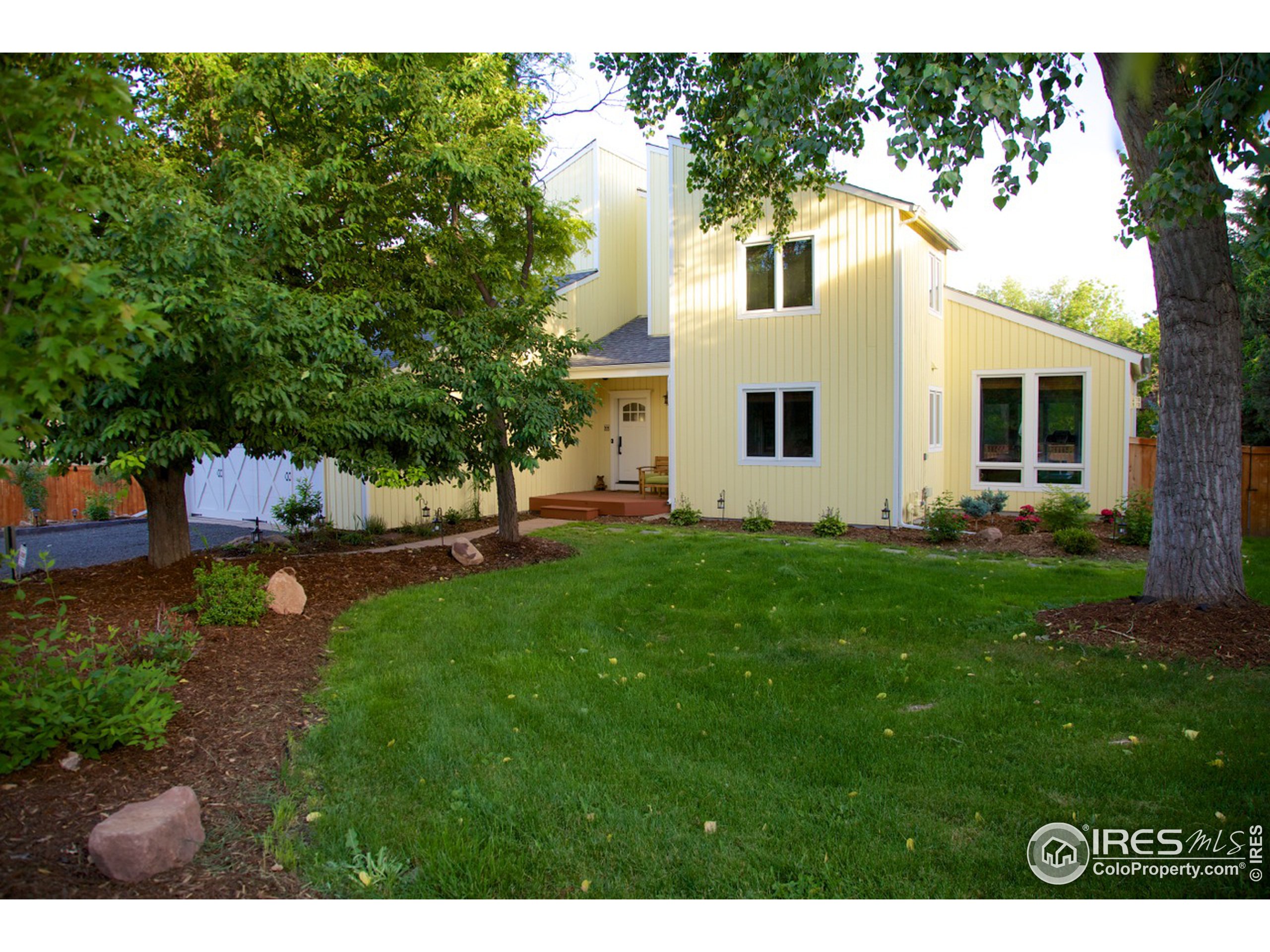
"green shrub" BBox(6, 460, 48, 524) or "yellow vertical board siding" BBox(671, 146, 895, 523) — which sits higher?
"yellow vertical board siding" BBox(671, 146, 895, 523)

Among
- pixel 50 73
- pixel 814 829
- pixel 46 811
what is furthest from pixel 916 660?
pixel 50 73

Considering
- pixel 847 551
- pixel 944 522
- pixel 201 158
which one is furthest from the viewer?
pixel 944 522

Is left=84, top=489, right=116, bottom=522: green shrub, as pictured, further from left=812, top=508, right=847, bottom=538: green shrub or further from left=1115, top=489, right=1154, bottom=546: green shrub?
left=1115, top=489, right=1154, bottom=546: green shrub

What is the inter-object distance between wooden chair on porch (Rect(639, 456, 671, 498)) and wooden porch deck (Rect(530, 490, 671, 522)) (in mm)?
211

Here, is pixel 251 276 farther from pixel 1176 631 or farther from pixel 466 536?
pixel 1176 631

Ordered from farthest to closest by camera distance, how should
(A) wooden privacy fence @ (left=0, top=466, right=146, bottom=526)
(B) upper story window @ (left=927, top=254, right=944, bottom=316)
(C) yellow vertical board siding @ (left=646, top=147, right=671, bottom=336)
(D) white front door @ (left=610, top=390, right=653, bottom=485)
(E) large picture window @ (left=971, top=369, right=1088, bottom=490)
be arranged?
1. (D) white front door @ (left=610, top=390, right=653, bottom=485)
2. (C) yellow vertical board siding @ (left=646, top=147, right=671, bottom=336)
3. (A) wooden privacy fence @ (left=0, top=466, right=146, bottom=526)
4. (B) upper story window @ (left=927, top=254, right=944, bottom=316)
5. (E) large picture window @ (left=971, top=369, right=1088, bottom=490)

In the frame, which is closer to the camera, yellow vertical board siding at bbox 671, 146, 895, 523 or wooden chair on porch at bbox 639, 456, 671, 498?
yellow vertical board siding at bbox 671, 146, 895, 523

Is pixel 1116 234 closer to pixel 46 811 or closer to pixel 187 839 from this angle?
pixel 187 839

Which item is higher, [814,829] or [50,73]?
[50,73]

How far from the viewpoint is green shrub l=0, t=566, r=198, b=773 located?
3.44 metres

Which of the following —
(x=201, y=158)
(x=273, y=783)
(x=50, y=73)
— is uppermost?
(x=201, y=158)

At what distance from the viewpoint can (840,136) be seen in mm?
6137

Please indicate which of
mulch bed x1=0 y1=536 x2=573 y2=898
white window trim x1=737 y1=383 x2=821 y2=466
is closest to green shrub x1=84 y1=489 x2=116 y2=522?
mulch bed x1=0 y1=536 x2=573 y2=898

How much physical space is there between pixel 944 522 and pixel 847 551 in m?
2.19
